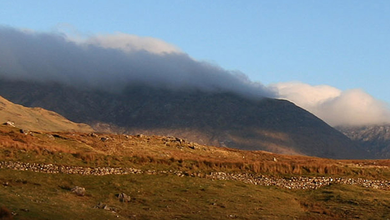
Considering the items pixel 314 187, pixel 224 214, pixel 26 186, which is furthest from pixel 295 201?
pixel 26 186

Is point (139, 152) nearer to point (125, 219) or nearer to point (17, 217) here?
point (125, 219)

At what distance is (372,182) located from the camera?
65000 mm

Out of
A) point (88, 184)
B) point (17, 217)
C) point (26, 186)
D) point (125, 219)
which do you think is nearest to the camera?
point (17, 217)

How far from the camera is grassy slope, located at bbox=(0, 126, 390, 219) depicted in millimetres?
43375

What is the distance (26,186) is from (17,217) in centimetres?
1430

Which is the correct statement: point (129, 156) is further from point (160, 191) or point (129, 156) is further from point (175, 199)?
point (175, 199)

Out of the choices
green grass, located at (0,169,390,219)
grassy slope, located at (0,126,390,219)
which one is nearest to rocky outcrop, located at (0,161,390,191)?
grassy slope, located at (0,126,390,219)

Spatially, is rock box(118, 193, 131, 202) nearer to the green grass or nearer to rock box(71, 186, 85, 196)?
the green grass

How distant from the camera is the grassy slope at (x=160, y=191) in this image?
43.4 metres

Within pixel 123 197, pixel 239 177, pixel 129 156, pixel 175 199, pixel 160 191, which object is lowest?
pixel 123 197

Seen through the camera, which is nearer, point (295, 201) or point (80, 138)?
point (295, 201)

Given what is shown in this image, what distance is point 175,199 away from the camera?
164 ft

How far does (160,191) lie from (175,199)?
2.98 metres

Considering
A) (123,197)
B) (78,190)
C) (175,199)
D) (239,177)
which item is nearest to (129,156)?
(239,177)
